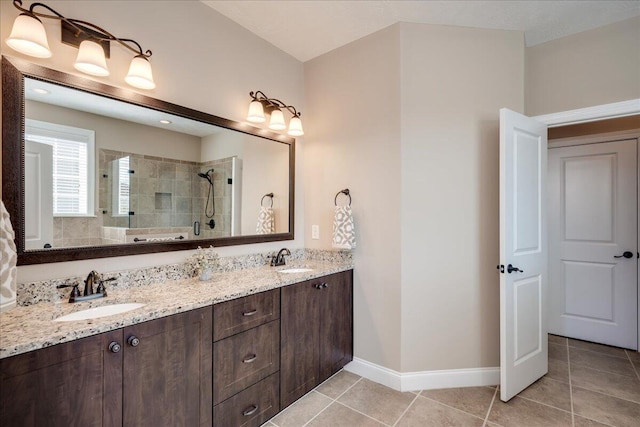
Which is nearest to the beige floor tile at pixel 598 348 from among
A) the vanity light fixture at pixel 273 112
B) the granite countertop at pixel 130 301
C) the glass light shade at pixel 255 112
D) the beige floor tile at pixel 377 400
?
the beige floor tile at pixel 377 400

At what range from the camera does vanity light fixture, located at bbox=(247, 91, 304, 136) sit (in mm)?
2359

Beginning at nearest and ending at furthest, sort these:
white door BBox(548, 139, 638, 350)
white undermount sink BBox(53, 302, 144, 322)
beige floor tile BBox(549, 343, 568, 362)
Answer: white undermount sink BBox(53, 302, 144, 322)
beige floor tile BBox(549, 343, 568, 362)
white door BBox(548, 139, 638, 350)

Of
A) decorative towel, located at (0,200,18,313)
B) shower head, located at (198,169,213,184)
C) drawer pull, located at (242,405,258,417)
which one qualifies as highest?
shower head, located at (198,169,213,184)

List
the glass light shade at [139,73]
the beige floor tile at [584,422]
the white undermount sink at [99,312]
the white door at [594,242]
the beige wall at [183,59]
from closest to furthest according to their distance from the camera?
1. the white undermount sink at [99,312]
2. the beige wall at [183,59]
3. the glass light shade at [139,73]
4. the beige floor tile at [584,422]
5. the white door at [594,242]

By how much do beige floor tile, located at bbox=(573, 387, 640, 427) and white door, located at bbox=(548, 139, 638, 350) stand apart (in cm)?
122


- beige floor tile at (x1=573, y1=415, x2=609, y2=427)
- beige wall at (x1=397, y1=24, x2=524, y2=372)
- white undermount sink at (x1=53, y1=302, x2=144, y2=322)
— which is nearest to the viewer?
white undermount sink at (x1=53, y1=302, x2=144, y2=322)

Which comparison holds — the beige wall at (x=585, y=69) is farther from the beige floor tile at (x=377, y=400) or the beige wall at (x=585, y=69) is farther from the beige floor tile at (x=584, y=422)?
the beige floor tile at (x=377, y=400)

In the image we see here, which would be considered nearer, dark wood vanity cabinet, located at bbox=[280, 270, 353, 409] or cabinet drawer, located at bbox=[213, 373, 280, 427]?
cabinet drawer, located at bbox=[213, 373, 280, 427]

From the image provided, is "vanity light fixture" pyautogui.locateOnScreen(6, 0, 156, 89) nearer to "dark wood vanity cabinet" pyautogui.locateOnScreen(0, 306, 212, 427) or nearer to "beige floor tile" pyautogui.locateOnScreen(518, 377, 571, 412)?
"dark wood vanity cabinet" pyautogui.locateOnScreen(0, 306, 212, 427)

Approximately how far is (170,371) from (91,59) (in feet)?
5.11

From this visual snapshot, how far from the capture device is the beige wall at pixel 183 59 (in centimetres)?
152

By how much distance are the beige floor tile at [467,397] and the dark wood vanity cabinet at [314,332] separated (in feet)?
2.32

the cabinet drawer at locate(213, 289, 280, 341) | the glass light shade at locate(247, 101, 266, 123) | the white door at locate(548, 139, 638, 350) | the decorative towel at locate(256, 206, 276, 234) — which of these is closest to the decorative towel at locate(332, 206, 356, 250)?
the decorative towel at locate(256, 206, 276, 234)

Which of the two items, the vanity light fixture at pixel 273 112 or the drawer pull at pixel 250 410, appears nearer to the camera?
the drawer pull at pixel 250 410
